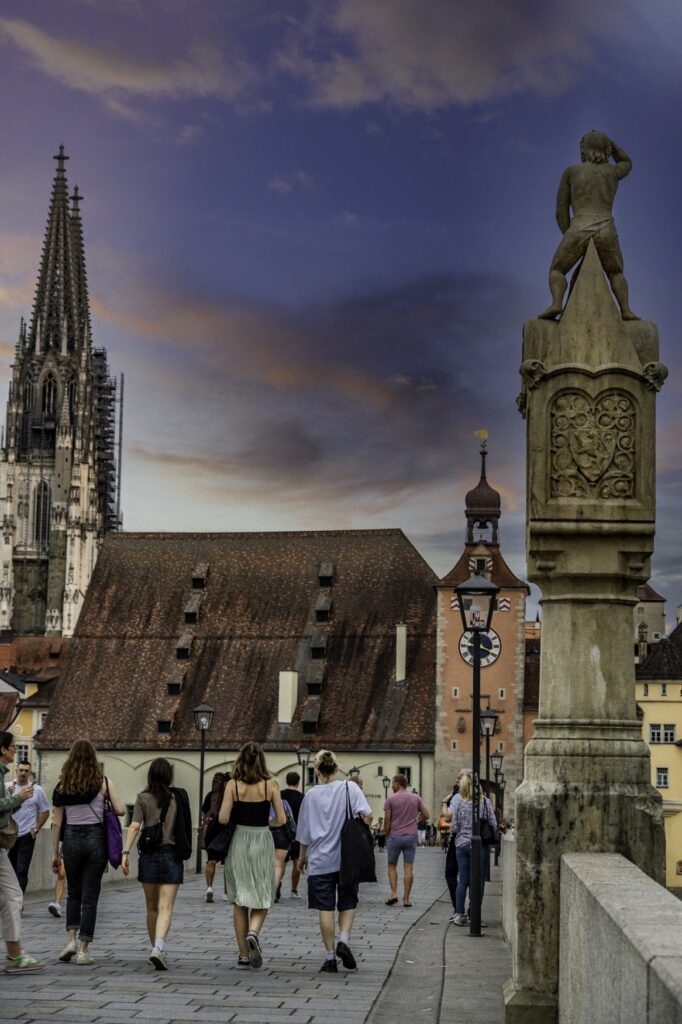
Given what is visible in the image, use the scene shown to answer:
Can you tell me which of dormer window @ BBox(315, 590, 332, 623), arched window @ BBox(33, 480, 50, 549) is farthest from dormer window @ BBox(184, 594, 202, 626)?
arched window @ BBox(33, 480, 50, 549)

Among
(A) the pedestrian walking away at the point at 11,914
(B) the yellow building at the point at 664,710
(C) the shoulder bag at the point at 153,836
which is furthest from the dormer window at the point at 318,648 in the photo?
(A) the pedestrian walking away at the point at 11,914

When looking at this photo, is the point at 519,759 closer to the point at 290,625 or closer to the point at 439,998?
the point at 290,625

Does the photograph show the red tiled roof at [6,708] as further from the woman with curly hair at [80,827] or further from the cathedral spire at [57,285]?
the woman with curly hair at [80,827]

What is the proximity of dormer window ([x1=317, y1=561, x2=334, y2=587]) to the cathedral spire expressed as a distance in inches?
2957

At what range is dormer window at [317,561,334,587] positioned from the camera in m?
79.9

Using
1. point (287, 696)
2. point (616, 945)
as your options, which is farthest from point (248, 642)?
point (616, 945)

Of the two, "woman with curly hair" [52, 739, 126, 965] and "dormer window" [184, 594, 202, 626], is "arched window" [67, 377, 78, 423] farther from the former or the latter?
"woman with curly hair" [52, 739, 126, 965]

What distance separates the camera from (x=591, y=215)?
9.84 m

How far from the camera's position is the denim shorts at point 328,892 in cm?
1304

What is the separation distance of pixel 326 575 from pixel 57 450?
69085mm

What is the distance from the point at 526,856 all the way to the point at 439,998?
3.00 metres

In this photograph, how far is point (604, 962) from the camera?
5961 mm

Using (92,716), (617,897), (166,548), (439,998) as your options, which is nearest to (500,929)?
(439,998)

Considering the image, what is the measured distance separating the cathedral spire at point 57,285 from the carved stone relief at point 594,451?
143085 mm
